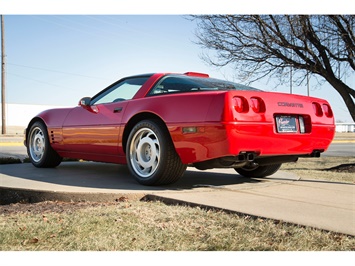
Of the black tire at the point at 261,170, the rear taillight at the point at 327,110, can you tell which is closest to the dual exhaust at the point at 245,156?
the rear taillight at the point at 327,110

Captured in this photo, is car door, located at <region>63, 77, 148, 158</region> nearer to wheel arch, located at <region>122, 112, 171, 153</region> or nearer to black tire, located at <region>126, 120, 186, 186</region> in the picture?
wheel arch, located at <region>122, 112, 171, 153</region>

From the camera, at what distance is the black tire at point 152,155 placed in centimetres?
370

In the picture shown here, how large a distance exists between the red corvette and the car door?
1 cm

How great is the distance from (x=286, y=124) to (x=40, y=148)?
361cm

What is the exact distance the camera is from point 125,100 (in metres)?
4.35

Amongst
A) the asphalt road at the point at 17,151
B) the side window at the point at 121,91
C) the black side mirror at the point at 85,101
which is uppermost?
the side window at the point at 121,91

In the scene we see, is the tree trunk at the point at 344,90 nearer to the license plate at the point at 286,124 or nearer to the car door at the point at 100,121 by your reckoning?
the license plate at the point at 286,124

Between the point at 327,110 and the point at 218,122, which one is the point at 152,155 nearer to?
the point at 218,122

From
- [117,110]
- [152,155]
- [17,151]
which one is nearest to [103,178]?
[117,110]

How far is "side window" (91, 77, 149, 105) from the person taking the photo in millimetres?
4375

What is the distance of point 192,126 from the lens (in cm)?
346

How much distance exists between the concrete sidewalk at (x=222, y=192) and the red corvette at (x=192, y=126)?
0.24 m

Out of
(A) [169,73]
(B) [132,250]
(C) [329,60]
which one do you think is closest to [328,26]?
(C) [329,60]
